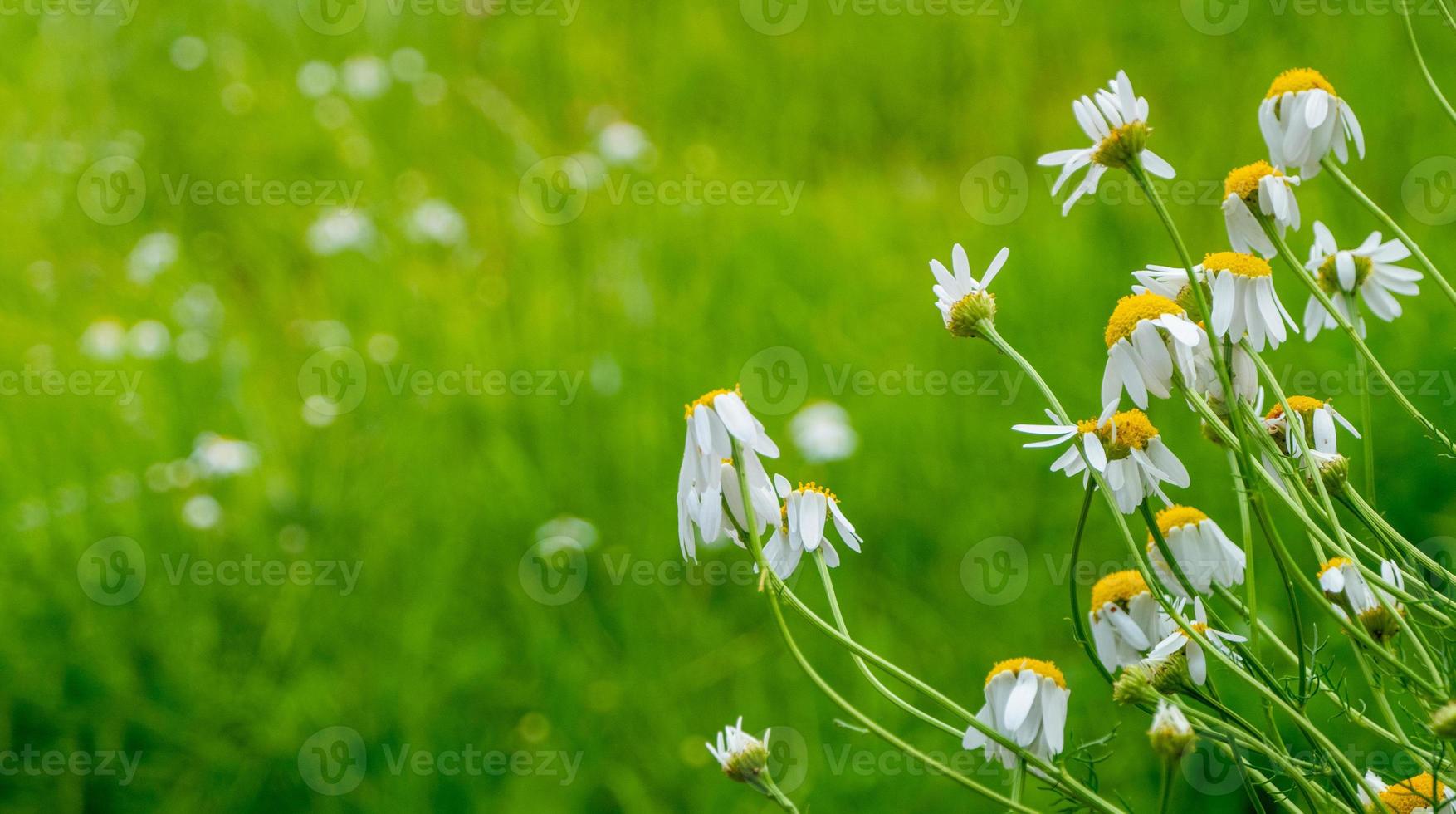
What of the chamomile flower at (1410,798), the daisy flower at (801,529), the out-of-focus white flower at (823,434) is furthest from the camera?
the out-of-focus white flower at (823,434)

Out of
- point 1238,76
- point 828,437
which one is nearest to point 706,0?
point 1238,76

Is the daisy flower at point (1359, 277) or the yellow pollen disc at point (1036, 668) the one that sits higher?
the daisy flower at point (1359, 277)

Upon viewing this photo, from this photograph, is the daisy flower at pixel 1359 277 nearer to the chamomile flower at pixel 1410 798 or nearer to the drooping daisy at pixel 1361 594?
the drooping daisy at pixel 1361 594

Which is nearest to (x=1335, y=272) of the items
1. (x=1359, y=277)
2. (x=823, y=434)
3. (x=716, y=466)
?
(x=1359, y=277)

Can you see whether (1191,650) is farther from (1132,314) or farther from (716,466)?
(716,466)

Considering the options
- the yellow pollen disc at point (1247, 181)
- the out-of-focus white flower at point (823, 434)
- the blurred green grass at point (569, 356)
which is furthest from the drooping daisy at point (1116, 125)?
the out-of-focus white flower at point (823, 434)

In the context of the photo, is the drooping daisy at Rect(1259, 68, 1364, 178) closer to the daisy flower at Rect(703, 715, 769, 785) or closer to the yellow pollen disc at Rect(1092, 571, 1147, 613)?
the yellow pollen disc at Rect(1092, 571, 1147, 613)
